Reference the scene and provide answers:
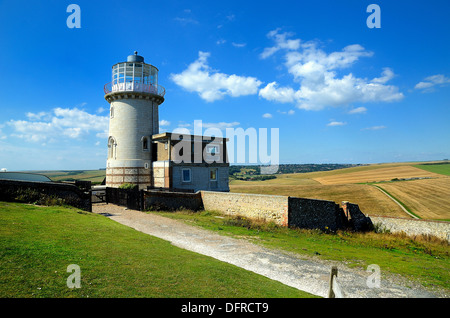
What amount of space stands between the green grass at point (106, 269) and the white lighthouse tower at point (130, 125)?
2041 centimetres

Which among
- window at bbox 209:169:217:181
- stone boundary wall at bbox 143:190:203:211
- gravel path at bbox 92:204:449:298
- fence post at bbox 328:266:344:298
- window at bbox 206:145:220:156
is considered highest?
window at bbox 206:145:220:156

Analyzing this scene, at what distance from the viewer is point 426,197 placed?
40.7 meters

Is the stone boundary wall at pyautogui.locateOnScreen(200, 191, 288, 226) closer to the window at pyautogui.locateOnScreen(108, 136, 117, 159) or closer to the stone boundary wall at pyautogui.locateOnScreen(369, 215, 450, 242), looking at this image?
the stone boundary wall at pyautogui.locateOnScreen(369, 215, 450, 242)

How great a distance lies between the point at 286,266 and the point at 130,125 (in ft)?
84.7

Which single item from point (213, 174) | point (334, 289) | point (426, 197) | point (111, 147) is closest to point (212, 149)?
point (213, 174)

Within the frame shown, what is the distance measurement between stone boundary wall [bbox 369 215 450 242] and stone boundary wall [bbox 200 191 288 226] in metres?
11.7

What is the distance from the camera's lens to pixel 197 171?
98.6 ft

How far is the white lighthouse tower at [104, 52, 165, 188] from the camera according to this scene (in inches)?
1179

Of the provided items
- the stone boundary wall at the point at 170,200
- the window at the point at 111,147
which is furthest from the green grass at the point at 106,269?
the window at the point at 111,147

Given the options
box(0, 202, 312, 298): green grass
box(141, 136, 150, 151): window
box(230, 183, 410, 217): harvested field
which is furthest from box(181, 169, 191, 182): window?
box(230, 183, 410, 217): harvested field

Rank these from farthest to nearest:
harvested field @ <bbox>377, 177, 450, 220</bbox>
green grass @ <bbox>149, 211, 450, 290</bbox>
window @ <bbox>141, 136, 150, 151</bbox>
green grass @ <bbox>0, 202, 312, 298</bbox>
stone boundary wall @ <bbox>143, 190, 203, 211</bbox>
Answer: harvested field @ <bbox>377, 177, 450, 220</bbox>, window @ <bbox>141, 136, 150, 151</bbox>, stone boundary wall @ <bbox>143, 190, 203, 211</bbox>, green grass @ <bbox>149, 211, 450, 290</bbox>, green grass @ <bbox>0, 202, 312, 298</bbox>
